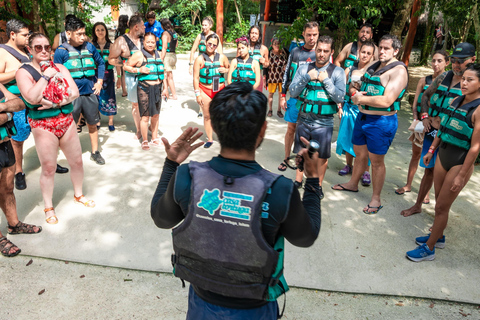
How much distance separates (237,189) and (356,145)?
3477 millimetres

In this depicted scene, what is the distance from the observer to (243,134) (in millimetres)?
1556

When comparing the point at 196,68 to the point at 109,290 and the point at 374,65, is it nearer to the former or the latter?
the point at 374,65

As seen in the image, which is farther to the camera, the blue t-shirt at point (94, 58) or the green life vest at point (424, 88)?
the blue t-shirt at point (94, 58)

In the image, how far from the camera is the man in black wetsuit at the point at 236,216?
4.81ft

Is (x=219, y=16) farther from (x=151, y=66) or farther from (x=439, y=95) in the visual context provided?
(x=439, y=95)

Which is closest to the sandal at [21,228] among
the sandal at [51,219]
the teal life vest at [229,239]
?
the sandal at [51,219]

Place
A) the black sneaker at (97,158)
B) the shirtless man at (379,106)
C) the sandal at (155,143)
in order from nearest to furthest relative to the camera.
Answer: the shirtless man at (379,106)
the black sneaker at (97,158)
the sandal at (155,143)

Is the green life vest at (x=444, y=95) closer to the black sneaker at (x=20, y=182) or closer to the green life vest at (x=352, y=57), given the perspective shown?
the green life vest at (x=352, y=57)

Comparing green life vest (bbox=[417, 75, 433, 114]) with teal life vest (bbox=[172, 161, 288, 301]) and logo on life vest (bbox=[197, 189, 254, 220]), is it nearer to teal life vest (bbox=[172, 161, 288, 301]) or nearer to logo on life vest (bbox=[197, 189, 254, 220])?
teal life vest (bbox=[172, 161, 288, 301])

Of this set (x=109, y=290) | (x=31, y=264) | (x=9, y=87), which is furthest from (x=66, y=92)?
(x=109, y=290)

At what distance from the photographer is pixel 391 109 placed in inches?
166

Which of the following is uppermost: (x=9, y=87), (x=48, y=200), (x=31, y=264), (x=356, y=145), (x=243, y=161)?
(x=243, y=161)

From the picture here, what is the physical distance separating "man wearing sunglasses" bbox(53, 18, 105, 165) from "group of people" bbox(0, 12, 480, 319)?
2 centimetres

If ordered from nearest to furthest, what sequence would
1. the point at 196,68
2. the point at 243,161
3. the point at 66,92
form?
the point at 243,161 < the point at 66,92 < the point at 196,68
